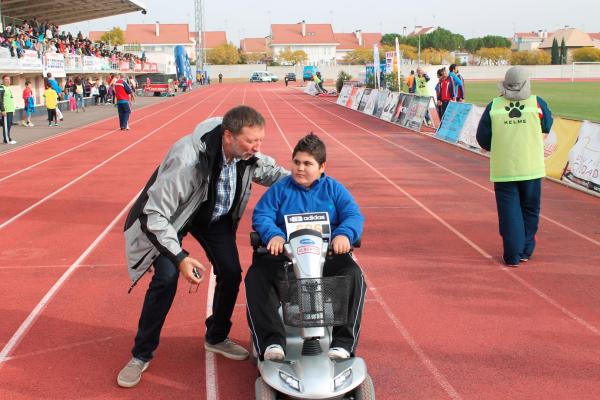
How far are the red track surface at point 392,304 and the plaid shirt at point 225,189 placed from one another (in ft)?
3.37

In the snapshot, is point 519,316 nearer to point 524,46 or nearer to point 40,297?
point 40,297

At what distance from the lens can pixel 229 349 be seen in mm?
4820

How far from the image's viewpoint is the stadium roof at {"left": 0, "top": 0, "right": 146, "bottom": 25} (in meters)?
40.4

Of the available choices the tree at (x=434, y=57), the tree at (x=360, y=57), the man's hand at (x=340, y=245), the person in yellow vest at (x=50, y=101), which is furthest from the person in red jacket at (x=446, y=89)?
the tree at (x=360, y=57)

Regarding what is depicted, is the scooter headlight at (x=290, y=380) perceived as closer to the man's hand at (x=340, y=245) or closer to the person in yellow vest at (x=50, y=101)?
the man's hand at (x=340, y=245)

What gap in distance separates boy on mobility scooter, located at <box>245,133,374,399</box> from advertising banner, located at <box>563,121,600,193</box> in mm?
7887

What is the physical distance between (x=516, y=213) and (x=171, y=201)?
4.10 m

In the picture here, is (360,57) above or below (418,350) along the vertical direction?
above

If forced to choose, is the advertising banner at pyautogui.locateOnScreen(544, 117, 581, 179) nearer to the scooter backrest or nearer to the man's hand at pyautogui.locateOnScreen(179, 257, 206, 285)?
the scooter backrest

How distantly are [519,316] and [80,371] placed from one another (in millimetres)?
3212

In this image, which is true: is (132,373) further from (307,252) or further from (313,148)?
(313,148)

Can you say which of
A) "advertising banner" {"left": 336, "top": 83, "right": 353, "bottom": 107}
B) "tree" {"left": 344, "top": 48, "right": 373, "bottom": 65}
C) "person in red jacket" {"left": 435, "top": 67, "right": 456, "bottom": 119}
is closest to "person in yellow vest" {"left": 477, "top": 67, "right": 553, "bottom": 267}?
"person in red jacket" {"left": 435, "top": 67, "right": 456, "bottom": 119}

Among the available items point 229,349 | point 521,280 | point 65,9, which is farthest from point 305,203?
point 65,9

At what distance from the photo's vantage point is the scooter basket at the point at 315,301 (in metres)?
3.57
